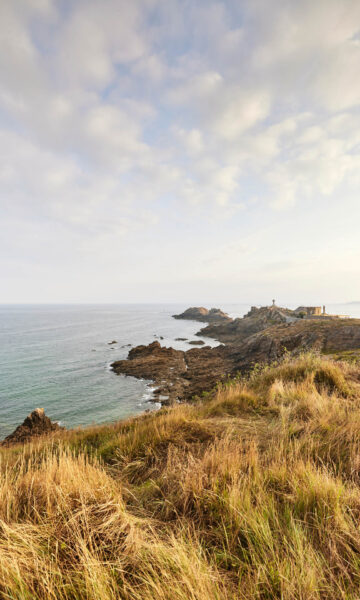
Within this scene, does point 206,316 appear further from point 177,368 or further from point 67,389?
point 67,389

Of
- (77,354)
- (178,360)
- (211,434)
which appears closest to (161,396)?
(178,360)

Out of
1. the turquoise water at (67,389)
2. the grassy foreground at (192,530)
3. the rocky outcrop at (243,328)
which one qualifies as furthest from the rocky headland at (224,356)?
the grassy foreground at (192,530)

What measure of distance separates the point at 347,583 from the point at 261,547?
611 mm

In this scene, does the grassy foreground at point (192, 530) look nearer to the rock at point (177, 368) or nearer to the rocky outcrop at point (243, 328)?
the rock at point (177, 368)

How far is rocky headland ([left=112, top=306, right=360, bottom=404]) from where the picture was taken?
878 inches

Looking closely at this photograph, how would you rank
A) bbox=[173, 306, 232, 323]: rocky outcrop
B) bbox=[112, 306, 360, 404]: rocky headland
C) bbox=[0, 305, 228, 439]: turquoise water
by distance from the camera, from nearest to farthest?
bbox=[0, 305, 228, 439]: turquoise water < bbox=[112, 306, 360, 404]: rocky headland < bbox=[173, 306, 232, 323]: rocky outcrop

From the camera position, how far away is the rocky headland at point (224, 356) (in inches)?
878

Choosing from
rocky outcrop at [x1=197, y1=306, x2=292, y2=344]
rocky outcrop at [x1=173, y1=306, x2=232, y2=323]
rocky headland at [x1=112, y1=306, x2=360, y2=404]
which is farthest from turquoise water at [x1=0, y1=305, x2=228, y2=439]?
rocky outcrop at [x1=173, y1=306, x2=232, y2=323]

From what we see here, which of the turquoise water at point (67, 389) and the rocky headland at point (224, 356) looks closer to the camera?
the turquoise water at point (67, 389)

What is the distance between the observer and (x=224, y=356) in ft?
125

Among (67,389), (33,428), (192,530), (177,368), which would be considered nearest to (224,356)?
(177,368)

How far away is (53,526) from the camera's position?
7.30 ft

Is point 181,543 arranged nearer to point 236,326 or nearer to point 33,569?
point 33,569

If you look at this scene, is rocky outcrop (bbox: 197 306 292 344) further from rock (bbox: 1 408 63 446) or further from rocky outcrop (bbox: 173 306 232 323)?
rock (bbox: 1 408 63 446)
